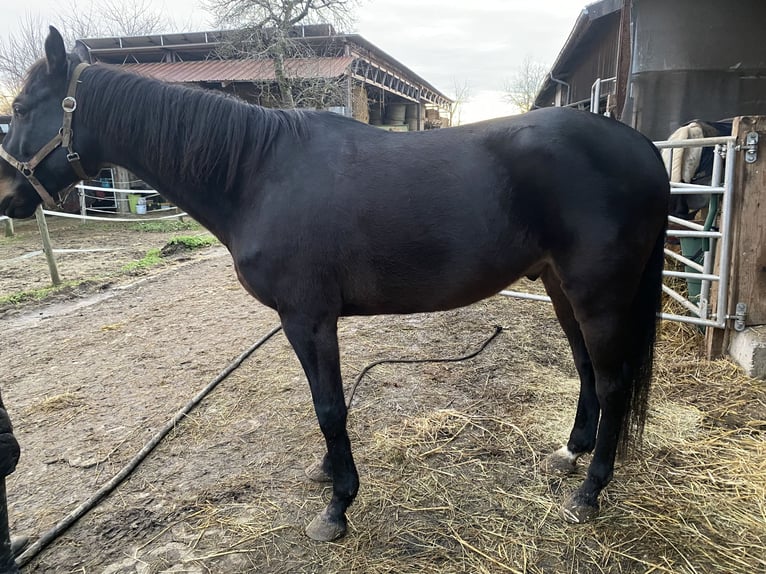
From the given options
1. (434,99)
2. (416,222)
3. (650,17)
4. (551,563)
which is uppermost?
(434,99)

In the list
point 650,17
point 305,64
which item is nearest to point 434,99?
point 305,64

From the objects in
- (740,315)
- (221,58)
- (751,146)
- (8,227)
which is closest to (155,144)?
(751,146)

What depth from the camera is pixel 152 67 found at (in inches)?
568

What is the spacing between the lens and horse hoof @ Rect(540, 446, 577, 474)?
235 cm

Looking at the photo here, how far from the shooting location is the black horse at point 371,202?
1833mm

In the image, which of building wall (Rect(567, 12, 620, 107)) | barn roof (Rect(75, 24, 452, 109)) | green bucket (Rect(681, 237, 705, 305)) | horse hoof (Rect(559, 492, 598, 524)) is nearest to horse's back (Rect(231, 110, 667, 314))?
horse hoof (Rect(559, 492, 598, 524))

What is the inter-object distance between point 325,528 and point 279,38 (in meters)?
12.5

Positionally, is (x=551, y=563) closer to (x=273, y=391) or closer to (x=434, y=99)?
(x=273, y=391)

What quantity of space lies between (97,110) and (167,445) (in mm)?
1792

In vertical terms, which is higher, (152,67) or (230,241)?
(152,67)

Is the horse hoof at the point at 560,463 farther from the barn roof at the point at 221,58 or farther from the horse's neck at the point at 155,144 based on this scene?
the barn roof at the point at 221,58

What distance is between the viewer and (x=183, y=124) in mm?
2027

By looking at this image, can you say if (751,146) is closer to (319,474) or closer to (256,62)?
(319,474)

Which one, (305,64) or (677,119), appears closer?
(677,119)
